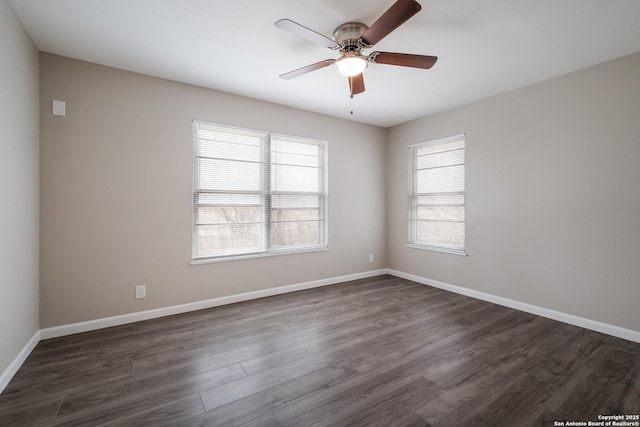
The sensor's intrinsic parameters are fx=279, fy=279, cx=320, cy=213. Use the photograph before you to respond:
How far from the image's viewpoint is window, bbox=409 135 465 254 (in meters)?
4.10

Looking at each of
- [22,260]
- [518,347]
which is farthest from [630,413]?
[22,260]

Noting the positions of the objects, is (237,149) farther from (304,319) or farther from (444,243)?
(444,243)

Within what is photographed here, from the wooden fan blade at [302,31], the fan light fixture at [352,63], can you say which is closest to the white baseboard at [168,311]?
the fan light fixture at [352,63]

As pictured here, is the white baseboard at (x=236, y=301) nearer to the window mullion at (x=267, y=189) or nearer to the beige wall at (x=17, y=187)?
the beige wall at (x=17, y=187)

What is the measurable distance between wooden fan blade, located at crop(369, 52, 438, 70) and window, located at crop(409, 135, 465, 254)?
2.17 m

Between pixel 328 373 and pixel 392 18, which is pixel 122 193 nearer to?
pixel 328 373

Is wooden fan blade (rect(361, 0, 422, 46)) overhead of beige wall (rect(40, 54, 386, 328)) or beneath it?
overhead

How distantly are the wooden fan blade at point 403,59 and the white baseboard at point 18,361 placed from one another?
11.6 feet

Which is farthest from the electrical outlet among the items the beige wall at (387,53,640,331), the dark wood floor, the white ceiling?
the beige wall at (387,53,640,331)

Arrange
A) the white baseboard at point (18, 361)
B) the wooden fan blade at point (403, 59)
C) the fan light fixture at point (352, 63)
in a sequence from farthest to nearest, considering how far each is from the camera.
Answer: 1. the fan light fixture at point (352, 63)
2. the wooden fan blade at point (403, 59)
3. the white baseboard at point (18, 361)

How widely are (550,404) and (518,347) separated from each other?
2.55 feet

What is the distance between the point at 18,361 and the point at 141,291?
3.34ft

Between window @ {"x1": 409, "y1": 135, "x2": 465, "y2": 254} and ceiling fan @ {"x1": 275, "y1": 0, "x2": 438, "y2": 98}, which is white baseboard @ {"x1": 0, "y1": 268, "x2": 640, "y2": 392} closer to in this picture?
window @ {"x1": 409, "y1": 135, "x2": 465, "y2": 254}

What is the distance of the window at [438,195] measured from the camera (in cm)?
410
